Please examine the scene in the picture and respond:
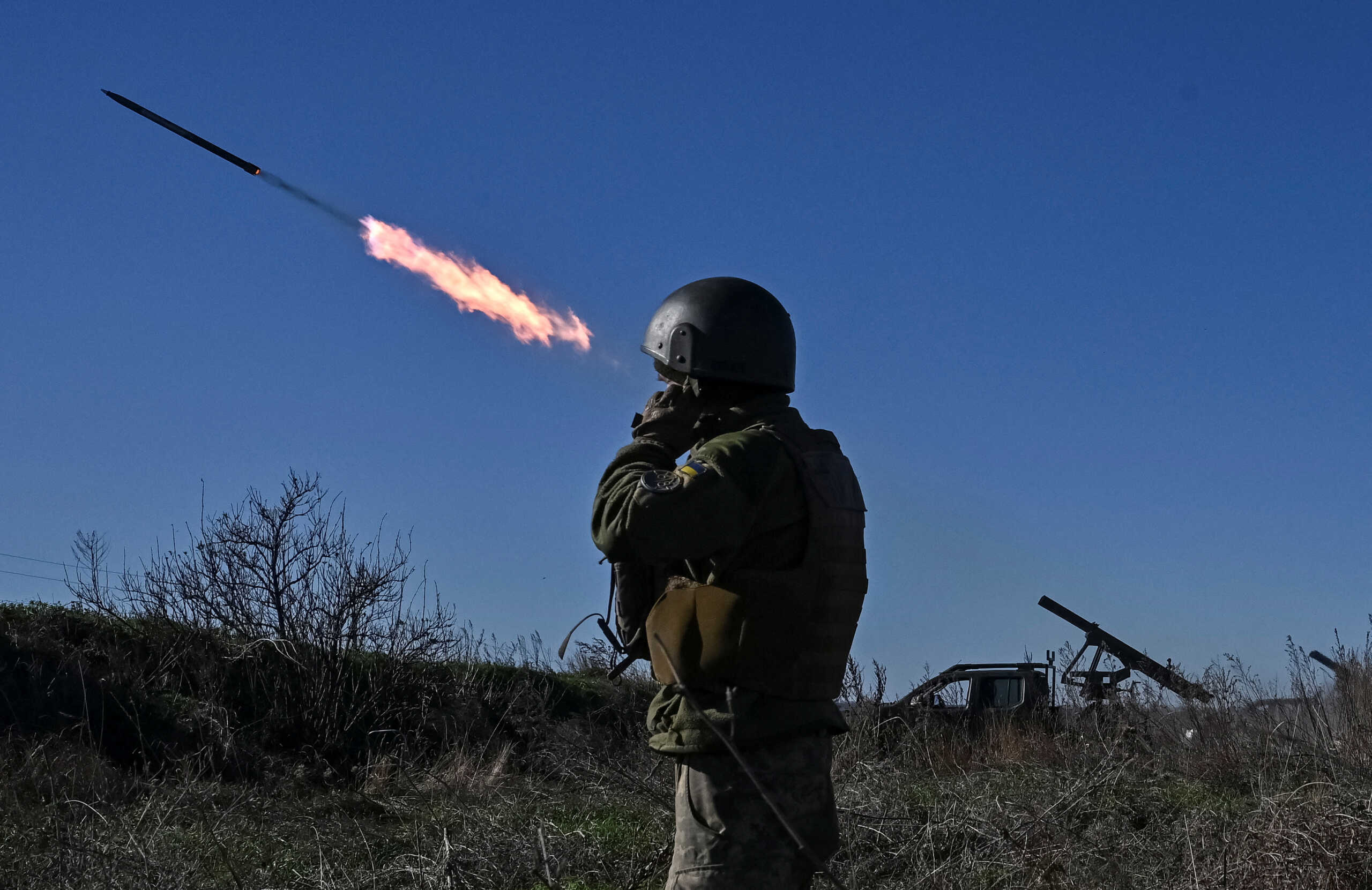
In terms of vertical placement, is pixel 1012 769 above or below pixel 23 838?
above

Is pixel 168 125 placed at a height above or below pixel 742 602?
above

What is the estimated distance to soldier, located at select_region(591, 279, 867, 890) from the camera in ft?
9.58

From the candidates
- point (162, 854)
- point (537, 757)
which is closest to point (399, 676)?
point (537, 757)

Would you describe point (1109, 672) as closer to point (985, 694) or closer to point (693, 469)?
point (985, 694)

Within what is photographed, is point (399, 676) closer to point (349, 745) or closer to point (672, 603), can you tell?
point (349, 745)

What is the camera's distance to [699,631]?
3.05m

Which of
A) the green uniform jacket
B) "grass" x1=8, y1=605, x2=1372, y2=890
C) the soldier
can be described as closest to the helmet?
the soldier

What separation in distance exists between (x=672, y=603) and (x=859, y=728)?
8421mm

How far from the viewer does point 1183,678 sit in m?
12.3

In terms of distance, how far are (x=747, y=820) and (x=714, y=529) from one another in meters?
0.73

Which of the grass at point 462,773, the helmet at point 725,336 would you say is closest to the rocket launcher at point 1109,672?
the grass at point 462,773

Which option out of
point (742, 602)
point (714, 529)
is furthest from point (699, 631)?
point (714, 529)

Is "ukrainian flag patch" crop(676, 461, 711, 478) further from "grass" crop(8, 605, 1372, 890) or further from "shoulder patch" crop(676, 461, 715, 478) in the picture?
"grass" crop(8, 605, 1372, 890)

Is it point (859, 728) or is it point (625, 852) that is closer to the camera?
point (625, 852)
